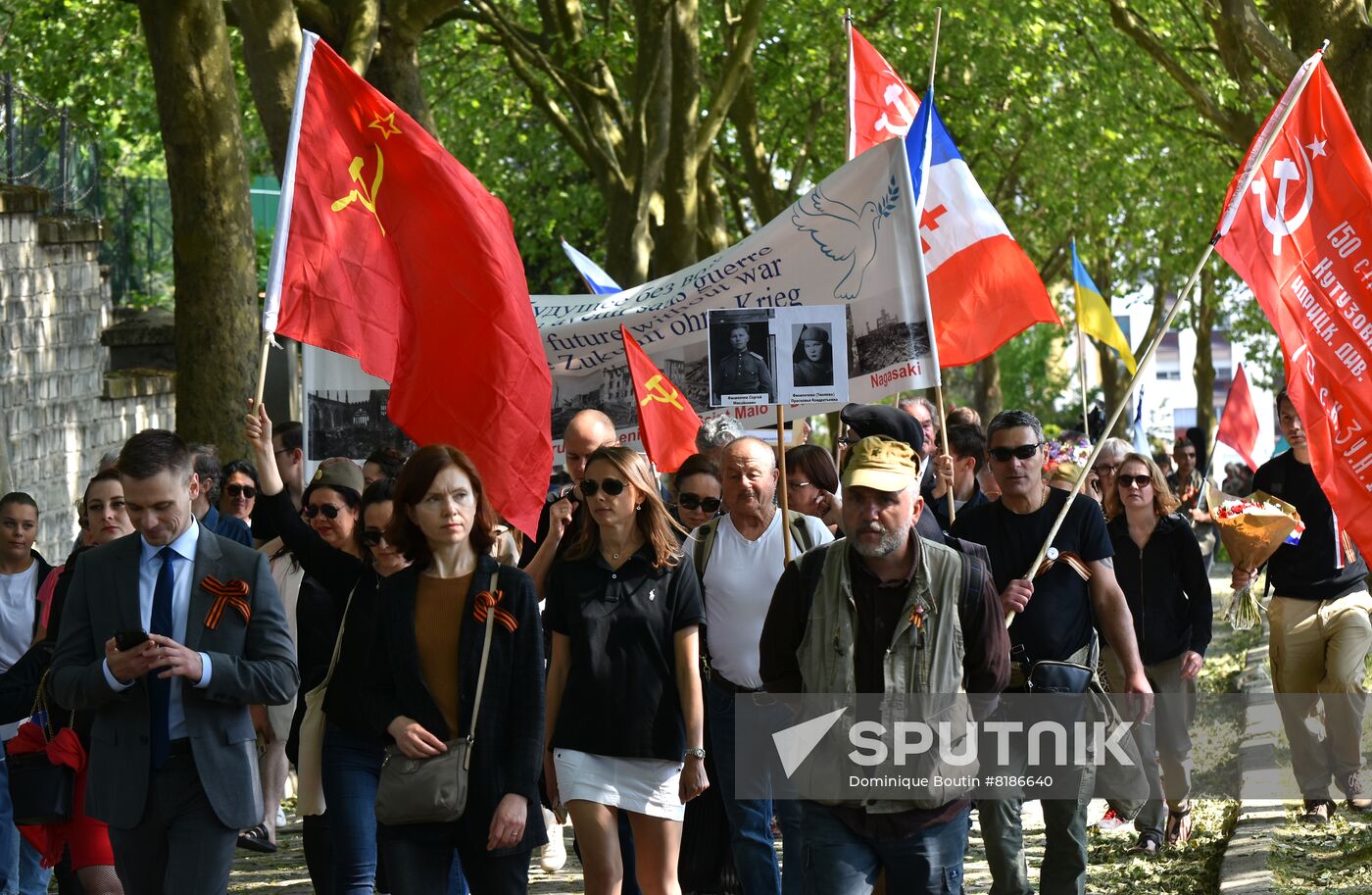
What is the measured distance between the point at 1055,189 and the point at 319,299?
24.5 meters

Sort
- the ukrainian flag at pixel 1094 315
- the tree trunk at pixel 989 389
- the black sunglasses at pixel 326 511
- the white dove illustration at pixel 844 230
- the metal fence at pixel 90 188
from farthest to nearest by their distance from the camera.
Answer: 1. the tree trunk at pixel 989 389
2. the metal fence at pixel 90 188
3. the ukrainian flag at pixel 1094 315
4. the white dove illustration at pixel 844 230
5. the black sunglasses at pixel 326 511

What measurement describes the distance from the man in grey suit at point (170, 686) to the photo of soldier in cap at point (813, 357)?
2757 mm

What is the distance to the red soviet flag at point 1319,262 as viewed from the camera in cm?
751

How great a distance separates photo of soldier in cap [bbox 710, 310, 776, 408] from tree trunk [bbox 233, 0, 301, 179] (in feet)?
20.3

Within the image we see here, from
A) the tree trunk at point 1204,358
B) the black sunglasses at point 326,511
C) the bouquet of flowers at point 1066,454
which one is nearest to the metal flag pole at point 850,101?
the bouquet of flowers at point 1066,454

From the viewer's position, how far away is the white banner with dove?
899 centimetres

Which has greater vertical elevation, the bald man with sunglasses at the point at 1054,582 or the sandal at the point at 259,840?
the bald man with sunglasses at the point at 1054,582

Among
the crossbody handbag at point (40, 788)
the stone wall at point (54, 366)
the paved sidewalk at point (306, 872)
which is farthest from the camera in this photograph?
the stone wall at point (54, 366)

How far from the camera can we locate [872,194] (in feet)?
30.1

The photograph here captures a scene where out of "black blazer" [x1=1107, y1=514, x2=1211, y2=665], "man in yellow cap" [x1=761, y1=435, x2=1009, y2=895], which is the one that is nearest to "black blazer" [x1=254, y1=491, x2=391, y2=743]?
"man in yellow cap" [x1=761, y1=435, x2=1009, y2=895]

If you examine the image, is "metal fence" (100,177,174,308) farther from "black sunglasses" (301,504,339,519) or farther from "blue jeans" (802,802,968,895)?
"blue jeans" (802,802,968,895)

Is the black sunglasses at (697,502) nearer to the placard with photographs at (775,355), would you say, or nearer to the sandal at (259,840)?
the placard with photographs at (775,355)

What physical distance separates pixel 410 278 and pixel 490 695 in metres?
3.18

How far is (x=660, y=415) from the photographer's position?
9.32 metres
